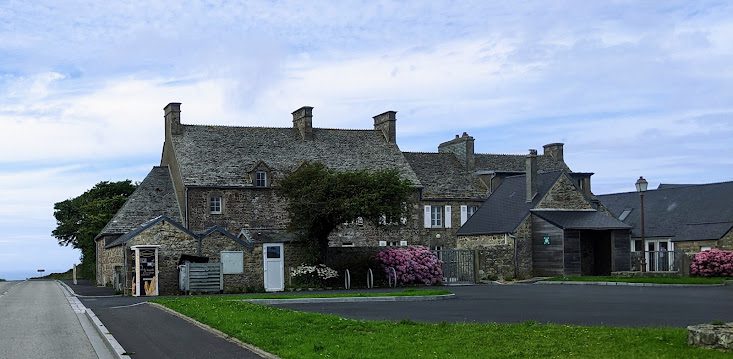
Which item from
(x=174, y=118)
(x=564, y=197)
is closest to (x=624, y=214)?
(x=564, y=197)

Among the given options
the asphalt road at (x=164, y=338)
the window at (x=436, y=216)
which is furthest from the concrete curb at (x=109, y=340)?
the window at (x=436, y=216)

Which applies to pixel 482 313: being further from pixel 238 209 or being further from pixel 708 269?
pixel 238 209

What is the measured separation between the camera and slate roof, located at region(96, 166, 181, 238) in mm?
56688

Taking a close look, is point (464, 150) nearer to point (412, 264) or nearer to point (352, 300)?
point (412, 264)

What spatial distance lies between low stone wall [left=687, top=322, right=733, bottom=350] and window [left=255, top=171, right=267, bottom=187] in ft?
157

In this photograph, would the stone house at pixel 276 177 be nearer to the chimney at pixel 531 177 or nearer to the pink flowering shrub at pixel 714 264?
the chimney at pixel 531 177

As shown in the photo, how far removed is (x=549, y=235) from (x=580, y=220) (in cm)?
213

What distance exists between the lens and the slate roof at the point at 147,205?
56.7 metres

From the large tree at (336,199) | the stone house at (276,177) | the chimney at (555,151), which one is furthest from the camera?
the chimney at (555,151)

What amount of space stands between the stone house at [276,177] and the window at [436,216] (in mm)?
72

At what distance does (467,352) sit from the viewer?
1305 centimetres

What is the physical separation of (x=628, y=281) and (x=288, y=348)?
29.9 metres

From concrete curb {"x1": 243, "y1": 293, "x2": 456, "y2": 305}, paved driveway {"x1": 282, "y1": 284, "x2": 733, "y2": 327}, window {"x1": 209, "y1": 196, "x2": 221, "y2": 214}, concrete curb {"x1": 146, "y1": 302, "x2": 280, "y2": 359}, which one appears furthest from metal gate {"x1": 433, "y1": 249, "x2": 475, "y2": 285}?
concrete curb {"x1": 146, "y1": 302, "x2": 280, "y2": 359}

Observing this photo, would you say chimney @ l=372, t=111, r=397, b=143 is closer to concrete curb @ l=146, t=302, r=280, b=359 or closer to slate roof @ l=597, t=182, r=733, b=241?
slate roof @ l=597, t=182, r=733, b=241
